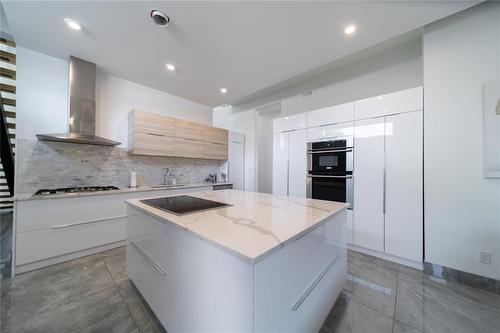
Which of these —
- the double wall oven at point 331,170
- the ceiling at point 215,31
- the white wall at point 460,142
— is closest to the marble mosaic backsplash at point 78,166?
the ceiling at point 215,31

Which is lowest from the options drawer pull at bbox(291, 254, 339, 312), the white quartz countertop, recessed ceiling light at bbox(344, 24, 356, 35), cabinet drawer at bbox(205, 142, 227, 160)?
drawer pull at bbox(291, 254, 339, 312)

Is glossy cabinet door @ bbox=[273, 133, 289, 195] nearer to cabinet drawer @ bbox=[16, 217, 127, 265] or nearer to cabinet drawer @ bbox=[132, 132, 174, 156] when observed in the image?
cabinet drawer @ bbox=[132, 132, 174, 156]

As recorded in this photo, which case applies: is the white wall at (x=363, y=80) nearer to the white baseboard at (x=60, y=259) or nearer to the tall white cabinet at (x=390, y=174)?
the tall white cabinet at (x=390, y=174)

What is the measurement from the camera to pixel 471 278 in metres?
1.70

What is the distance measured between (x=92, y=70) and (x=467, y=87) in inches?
184

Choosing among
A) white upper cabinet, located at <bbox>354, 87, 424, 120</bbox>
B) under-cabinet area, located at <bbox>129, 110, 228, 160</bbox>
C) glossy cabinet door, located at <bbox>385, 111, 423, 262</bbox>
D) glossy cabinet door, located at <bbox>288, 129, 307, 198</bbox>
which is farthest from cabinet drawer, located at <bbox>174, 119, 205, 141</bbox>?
glossy cabinet door, located at <bbox>385, 111, 423, 262</bbox>

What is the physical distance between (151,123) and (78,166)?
121cm

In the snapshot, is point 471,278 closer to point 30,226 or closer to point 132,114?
point 30,226

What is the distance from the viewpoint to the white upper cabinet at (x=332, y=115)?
2.50 metres

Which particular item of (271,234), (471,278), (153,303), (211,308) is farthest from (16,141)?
(471,278)

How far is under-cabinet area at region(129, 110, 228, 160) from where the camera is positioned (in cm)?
290

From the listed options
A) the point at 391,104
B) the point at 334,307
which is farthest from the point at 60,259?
the point at 391,104

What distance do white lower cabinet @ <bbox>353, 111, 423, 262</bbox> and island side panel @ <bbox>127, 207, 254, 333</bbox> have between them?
7.59 ft

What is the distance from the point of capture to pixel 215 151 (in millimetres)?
4051
